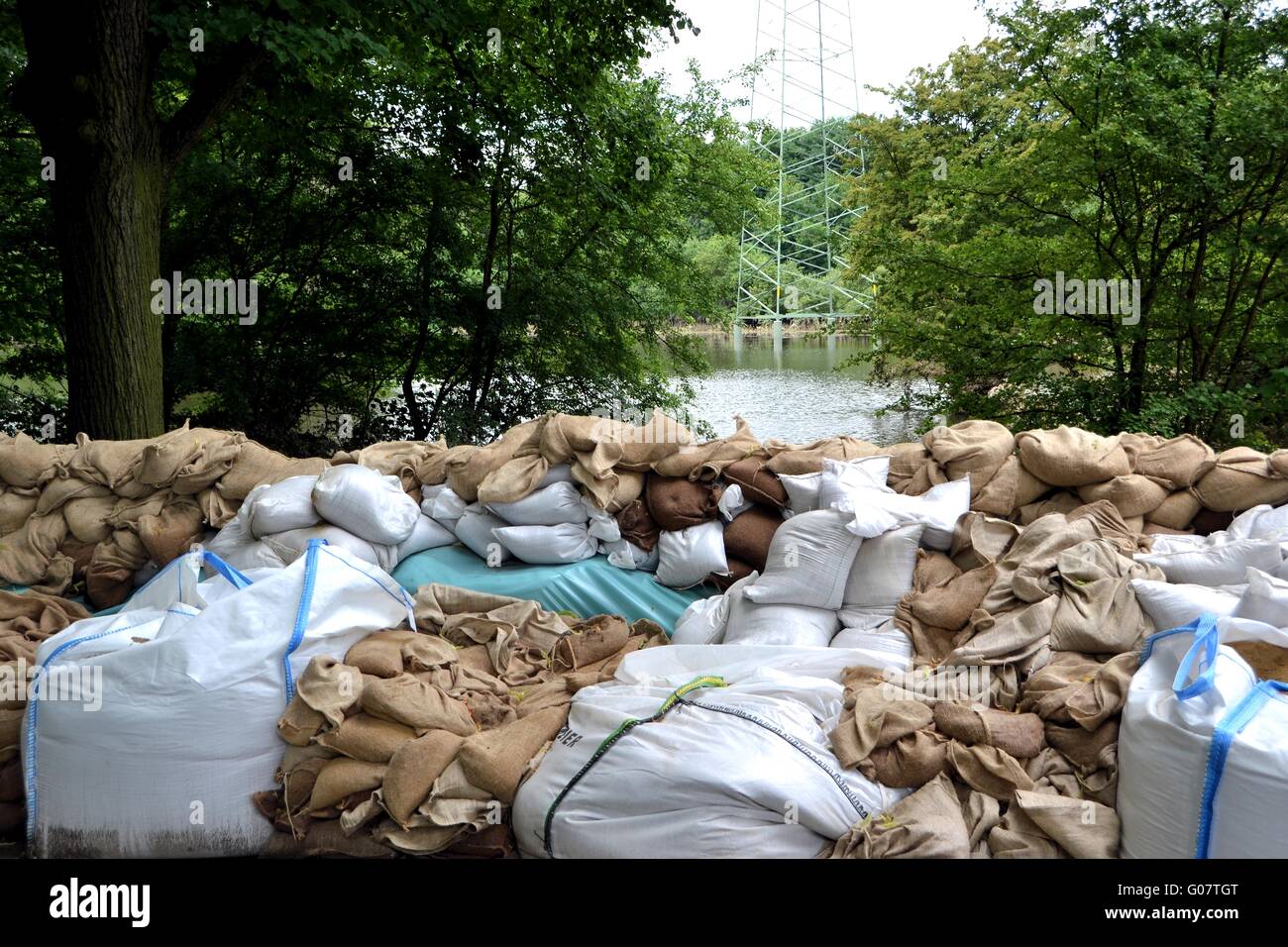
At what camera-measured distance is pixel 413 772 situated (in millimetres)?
2062

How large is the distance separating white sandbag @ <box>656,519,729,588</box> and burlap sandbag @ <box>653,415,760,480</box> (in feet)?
0.58

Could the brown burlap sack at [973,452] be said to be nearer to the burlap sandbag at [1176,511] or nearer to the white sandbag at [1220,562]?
the burlap sandbag at [1176,511]

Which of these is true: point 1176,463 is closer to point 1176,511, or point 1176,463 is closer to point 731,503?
point 1176,511

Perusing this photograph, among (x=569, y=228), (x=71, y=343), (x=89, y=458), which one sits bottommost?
(x=89, y=458)

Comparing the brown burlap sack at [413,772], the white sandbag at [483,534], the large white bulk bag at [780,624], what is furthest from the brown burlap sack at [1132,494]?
the brown burlap sack at [413,772]

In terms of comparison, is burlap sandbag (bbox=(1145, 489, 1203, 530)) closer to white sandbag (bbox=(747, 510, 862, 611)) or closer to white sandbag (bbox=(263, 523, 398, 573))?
white sandbag (bbox=(747, 510, 862, 611))

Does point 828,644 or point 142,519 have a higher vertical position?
point 142,519

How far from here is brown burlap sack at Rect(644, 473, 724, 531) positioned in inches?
131

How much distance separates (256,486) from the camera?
351 cm

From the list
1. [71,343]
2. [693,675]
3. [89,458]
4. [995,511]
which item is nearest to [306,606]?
[693,675]

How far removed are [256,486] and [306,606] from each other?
1.35 metres

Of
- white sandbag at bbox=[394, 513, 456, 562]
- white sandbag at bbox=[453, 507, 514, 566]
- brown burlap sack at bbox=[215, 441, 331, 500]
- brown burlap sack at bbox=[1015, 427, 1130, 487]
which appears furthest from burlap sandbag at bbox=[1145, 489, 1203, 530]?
brown burlap sack at bbox=[215, 441, 331, 500]

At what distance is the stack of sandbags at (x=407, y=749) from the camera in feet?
6.70

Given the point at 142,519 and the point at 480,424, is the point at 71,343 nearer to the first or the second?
the point at 142,519
